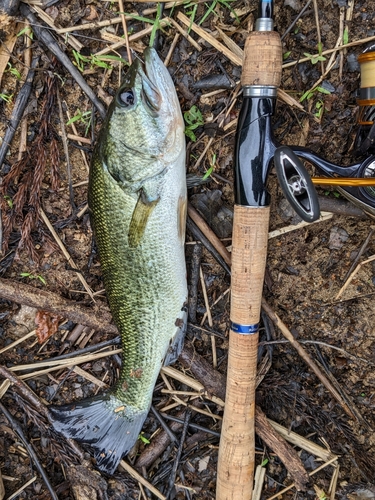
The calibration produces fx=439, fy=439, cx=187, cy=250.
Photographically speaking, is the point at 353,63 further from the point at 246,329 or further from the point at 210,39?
the point at 246,329

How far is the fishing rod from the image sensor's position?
6.84 feet

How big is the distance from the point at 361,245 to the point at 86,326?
6.14 ft

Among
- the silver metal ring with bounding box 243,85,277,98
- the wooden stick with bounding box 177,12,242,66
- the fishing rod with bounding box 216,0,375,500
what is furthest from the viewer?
the wooden stick with bounding box 177,12,242,66

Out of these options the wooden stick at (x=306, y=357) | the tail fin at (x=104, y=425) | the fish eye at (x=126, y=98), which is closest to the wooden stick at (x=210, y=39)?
the fish eye at (x=126, y=98)

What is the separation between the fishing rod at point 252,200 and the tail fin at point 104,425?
23.5 inches

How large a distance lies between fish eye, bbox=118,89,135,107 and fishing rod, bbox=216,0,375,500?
606mm

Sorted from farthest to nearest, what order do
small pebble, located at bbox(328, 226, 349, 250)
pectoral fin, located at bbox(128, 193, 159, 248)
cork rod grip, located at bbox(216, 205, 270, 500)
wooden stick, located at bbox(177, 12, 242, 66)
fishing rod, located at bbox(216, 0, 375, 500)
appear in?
small pebble, located at bbox(328, 226, 349, 250) < wooden stick, located at bbox(177, 12, 242, 66) < pectoral fin, located at bbox(128, 193, 159, 248) < cork rod grip, located at bbox(216, 205, 270, 500) < fishing rod, located at bbox(216, 0, 375, 500)

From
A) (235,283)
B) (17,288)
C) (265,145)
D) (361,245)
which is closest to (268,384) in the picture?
(235,283)

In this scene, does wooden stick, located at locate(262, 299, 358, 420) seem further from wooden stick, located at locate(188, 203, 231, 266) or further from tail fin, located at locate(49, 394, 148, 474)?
tail fin, located at locate(49, 394, 148, 474)

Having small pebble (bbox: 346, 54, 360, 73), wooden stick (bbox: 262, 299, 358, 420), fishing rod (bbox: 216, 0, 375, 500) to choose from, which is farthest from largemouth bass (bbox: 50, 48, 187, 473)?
small pebble (bbox: 346, 54, 360, 73)

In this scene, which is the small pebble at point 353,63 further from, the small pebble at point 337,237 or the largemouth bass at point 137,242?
the largemouth bass at point 137,242

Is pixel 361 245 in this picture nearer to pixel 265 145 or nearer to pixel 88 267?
pixel 265 145

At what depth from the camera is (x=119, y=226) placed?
255 cm

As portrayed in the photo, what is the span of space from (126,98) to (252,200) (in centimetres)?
89
